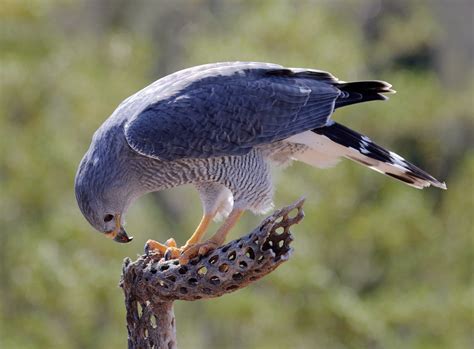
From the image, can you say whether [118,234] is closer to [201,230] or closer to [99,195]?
[99,195]

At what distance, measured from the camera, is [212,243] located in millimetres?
4738

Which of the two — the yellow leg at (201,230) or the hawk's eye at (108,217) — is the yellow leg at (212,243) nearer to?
the yellow leg at (201,230)

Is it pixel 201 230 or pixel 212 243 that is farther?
pixel 201 230

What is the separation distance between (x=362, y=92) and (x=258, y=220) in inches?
216

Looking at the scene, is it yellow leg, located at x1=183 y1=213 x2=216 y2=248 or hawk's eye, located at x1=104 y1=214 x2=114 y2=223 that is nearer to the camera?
hawk's eye, located at x1=104 y1=214 x2=114 y2=223

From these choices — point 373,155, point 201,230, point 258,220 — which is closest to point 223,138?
point 201,230

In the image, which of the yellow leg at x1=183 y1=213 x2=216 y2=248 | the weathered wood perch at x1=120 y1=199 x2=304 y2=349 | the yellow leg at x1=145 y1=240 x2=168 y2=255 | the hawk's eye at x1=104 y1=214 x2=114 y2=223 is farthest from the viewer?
the yellow leg at x1=183 y1=213 x2=216 y2=248

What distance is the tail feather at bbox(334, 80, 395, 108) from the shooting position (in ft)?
17.0

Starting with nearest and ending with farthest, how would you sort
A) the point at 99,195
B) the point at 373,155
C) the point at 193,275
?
the point at 193,275, the point at 99,195, the point at 373,155

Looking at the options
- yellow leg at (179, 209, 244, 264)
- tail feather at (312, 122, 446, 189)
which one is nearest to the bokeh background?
tail feather at (312, 122, 446, 189)

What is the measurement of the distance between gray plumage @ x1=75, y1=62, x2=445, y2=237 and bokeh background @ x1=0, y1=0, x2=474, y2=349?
549cm

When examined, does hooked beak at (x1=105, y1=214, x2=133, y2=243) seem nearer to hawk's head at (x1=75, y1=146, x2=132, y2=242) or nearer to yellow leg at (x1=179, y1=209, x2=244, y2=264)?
hawk's head at (x1=75, y1=146, x2=132, y2=242)

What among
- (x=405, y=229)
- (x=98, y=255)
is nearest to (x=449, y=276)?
(x=405, y=229)

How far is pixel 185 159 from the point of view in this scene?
16.1 ft
